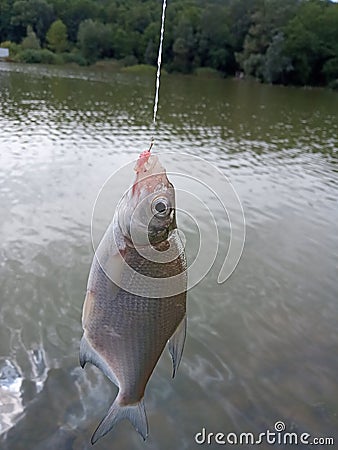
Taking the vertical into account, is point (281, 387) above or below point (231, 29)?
below

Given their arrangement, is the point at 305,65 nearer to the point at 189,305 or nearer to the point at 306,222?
the point at 306,222

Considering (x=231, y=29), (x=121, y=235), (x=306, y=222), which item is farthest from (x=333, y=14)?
(x=121, y=235)

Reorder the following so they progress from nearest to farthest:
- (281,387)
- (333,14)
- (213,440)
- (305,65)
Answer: (213,440)
(281,387)
(305,65)
(333,14)

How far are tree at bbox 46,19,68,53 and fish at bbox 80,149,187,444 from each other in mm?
89748

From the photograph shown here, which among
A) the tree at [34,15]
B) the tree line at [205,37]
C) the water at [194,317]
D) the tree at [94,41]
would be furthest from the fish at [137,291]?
the tree at [34,15]

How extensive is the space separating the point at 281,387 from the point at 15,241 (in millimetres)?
5861

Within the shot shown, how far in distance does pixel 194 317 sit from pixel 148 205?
17.7ft

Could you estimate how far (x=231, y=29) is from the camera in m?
76.7

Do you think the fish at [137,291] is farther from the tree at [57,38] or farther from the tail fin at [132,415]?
the tree at [57,38]

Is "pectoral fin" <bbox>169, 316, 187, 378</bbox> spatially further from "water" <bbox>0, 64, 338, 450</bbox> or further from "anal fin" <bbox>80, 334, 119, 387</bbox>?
"water" <bbox>0, 64, 338, 450</bbox>

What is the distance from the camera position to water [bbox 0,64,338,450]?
5.34 meters

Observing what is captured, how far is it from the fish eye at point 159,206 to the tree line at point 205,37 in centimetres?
6554

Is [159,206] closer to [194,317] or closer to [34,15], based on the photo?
[194,317]

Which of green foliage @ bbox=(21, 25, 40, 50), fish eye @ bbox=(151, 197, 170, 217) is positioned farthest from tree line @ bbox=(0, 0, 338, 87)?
fish eye @ bbox=(151, 197, 170, 217)
